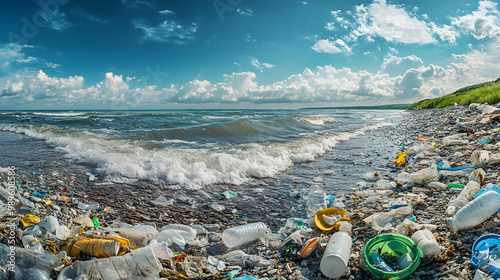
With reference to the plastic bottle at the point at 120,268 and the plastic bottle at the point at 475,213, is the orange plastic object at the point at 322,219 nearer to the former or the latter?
the plastic bottle at the point at 475,213

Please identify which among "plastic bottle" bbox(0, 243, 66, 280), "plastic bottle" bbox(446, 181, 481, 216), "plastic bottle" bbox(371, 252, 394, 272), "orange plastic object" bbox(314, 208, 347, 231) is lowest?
"orange plastic object" bbox(314, 208, 347, 231)

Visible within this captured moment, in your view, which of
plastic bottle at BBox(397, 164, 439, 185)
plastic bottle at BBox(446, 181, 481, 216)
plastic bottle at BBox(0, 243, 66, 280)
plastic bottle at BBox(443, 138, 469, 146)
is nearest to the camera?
plastic bottle at BBox(0, 243, 66, 280)

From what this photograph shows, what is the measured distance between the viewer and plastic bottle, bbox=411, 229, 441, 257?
1870 millimetres

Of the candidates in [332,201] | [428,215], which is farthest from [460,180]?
[332,201]

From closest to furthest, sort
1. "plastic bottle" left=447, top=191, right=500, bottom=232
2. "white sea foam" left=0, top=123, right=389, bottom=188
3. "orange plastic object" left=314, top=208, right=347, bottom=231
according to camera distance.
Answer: "plastic bottle" left=447, top=191, right=500, bottom=232 → "orange plastic object" left=314, top=208, right=347, bottom=231 → "white sea foam" left=0, top=123, right=389, bottom=188

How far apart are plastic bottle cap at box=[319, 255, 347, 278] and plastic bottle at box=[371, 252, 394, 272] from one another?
25 centimetres

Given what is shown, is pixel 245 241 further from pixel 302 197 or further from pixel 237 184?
pixel 237 184

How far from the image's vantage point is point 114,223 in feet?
10.5

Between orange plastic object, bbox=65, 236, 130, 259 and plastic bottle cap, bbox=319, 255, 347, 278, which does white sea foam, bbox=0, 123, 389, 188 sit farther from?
plastic bottle cap, bbox=319, 255, 347, 278

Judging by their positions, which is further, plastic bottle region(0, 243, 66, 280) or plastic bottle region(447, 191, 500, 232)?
plastic bottle region(447, 191, 500, 232)

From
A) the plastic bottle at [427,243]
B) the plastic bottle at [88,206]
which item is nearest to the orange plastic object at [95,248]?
the plastic bottle at [88,206]

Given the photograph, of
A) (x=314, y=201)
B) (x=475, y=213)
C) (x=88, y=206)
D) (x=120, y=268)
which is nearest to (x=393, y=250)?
(x=475, y=213)

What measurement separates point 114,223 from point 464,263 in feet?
12.4

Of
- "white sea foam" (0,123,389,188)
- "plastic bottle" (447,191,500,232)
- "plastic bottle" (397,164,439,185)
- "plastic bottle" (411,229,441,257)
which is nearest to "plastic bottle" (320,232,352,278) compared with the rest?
"plastic bottle" (411,229,441,257)
